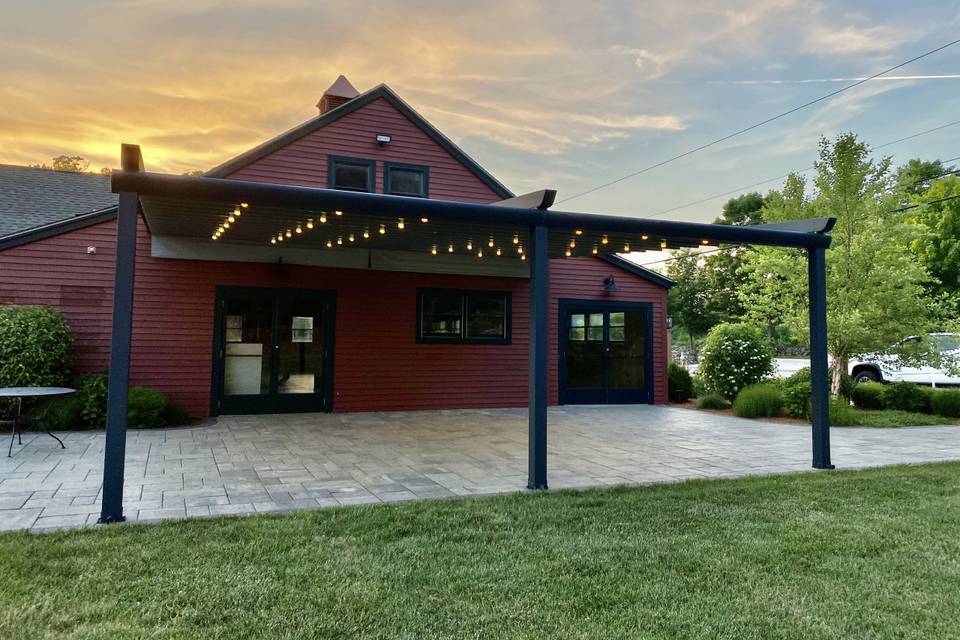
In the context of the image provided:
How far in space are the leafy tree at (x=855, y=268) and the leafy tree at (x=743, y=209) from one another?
1961cm

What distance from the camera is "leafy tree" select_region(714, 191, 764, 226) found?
1161 inches

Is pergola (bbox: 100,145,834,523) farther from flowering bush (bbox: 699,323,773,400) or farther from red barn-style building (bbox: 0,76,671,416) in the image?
flowering bush (bbox: 699,323,773,400)

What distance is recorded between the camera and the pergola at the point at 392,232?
3768 mm

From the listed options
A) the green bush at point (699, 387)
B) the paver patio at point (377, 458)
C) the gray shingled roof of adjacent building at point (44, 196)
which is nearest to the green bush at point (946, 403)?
the paver patio at point (377, 458)

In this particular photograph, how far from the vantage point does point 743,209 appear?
3014 cm

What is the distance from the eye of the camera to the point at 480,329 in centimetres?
1025

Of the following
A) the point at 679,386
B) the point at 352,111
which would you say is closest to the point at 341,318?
the point at 352,111

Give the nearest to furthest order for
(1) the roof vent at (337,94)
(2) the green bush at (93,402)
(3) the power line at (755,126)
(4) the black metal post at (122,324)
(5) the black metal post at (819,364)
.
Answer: (4) the black metal post at (122,324) < (5) the black metal post at (819,364) < (2) the green bush at (93,402) < (1) the roof vent at (337,94) < (3) the power line at (755,126)

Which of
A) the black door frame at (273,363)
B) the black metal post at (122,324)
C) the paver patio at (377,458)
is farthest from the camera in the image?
the black door frame at (273,363)

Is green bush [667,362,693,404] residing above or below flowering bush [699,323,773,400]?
below

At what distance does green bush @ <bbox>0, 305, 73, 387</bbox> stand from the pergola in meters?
1.82

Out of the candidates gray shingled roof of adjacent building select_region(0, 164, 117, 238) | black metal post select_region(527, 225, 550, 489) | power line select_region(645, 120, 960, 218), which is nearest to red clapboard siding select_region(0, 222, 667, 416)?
gray shingled roof of adjacent building select_region(0, 164, 117, 238)

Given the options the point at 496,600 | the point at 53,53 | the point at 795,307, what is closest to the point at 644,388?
the point at 795,307

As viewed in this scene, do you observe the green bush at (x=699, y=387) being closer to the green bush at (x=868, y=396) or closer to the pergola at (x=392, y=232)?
the green bush at (x=868, y=396)
